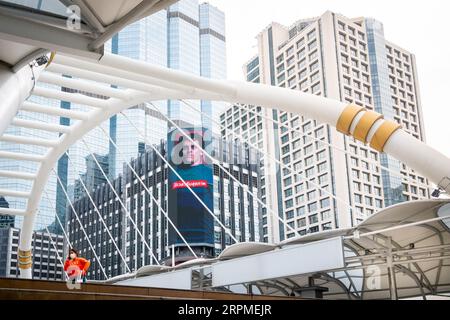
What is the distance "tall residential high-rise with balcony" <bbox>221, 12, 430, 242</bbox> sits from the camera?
98.4m

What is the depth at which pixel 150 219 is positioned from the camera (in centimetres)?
10419

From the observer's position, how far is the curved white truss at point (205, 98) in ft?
47.2

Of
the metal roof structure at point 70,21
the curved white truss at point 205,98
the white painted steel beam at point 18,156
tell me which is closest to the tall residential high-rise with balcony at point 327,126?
the white painted steel beam at point 18,156

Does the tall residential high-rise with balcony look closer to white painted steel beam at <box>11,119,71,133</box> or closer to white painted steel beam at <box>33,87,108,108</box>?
white painted steel beam at <box>11,119,71,133</box>

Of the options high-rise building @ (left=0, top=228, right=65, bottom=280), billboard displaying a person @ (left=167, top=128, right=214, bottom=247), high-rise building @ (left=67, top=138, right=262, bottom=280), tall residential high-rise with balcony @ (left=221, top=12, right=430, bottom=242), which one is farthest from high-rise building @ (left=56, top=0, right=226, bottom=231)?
billboard displaying a person @ (left=167, top=128, right=214, bottom=247)

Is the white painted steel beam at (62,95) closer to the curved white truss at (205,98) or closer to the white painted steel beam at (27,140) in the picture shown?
the curved white truss at (205,98)

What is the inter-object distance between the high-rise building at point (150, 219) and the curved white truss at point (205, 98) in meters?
78.9

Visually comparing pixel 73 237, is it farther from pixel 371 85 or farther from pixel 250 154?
pixel 371 85

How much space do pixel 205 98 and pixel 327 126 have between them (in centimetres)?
8748

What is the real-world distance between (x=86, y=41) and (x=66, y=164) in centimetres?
14251

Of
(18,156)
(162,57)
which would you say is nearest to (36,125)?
(18,156)

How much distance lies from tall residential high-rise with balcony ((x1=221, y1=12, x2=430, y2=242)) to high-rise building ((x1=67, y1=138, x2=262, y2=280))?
5.65 m

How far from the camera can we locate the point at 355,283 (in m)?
21.3

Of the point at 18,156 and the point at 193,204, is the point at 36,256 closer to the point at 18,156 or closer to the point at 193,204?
the point at 193,204
